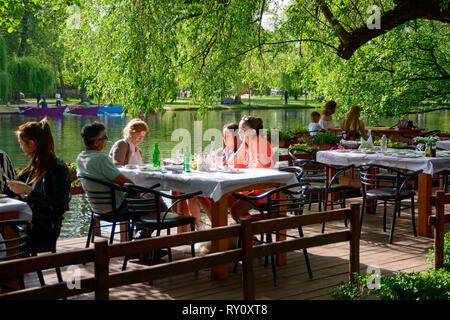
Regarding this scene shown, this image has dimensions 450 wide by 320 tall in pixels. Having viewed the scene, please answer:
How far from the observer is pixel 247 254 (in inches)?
160

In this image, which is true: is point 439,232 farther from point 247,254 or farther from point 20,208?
point 20,208

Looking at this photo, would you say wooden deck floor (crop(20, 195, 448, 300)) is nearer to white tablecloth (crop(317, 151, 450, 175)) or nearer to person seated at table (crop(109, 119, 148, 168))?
white tablecloth (crop(317, 151, 450, 175))

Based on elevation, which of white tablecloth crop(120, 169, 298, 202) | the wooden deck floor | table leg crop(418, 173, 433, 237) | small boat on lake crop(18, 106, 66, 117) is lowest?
the wooden deck floor

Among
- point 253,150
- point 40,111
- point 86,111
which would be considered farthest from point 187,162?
point 86,111

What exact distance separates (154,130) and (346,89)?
21554 millimetres

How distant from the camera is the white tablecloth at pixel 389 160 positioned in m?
7.30

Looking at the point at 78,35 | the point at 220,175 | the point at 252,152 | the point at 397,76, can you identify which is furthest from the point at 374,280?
the point at 397,76

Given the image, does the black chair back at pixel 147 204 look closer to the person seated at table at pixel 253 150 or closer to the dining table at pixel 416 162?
the person seated at table at pixel 253 150

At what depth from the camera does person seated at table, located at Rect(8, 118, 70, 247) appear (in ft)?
15.8

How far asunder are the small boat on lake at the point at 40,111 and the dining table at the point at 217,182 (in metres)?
46.2

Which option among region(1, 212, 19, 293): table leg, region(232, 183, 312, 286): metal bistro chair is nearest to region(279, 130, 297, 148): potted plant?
region(232, 183, 312, 286): metal bistro chair

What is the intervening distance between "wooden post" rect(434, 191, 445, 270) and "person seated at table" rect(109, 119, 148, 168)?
11.0ft
